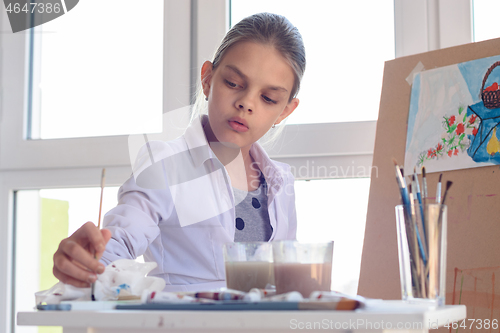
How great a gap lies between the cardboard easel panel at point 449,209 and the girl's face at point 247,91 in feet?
0.89

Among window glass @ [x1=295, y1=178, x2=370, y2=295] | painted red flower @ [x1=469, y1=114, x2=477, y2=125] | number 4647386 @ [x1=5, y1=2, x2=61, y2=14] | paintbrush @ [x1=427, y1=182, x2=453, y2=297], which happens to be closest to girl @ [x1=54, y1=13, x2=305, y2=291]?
window glass @ [x1=295, y1=178, x2=370, y2=295]

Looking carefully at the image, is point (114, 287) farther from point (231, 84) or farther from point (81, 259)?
point (231, 84)

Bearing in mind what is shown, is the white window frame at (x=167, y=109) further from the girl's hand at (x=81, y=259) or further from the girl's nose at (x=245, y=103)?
the girl's hand at (x=81, y=259)

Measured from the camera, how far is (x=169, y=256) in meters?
1.10

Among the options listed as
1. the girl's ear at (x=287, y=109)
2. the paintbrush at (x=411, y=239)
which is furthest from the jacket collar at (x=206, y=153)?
the paintbrush at (x=411, y=239)

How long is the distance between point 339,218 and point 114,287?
89 cm

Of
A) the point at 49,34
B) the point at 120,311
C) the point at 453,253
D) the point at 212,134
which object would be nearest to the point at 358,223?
the point at 453,253

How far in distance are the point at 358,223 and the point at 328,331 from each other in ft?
3.14

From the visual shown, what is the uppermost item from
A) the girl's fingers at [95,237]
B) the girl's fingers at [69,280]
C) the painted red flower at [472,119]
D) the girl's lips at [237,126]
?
the painted red flower at [472,119]

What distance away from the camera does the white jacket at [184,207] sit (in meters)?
1.04

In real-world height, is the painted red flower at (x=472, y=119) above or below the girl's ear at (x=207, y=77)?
below

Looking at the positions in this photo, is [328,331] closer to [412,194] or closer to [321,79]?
[412,194]

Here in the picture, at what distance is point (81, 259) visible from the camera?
25.0 inches

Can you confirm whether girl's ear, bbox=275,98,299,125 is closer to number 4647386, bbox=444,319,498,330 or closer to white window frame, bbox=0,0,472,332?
white window frame, bbox=0,0,472,332
